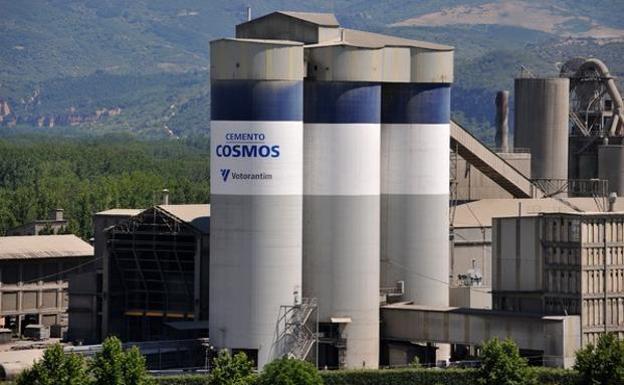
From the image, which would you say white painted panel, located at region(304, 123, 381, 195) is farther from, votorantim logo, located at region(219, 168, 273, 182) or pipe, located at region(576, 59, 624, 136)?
pipe, located at region(576, 59, 624, 136)

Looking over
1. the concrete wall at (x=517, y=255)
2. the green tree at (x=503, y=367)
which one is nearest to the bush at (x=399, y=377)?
the green tree at (x=503, y=367)

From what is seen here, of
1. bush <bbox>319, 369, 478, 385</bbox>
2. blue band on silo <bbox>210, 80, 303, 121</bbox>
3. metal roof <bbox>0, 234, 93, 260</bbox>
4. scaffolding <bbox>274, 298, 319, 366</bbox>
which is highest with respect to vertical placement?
blue band on silo <bbox>210, 80, 303, 121</bbox>

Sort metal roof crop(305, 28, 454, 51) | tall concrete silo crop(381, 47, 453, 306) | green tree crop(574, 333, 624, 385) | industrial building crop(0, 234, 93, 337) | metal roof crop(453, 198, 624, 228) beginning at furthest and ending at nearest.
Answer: industrial building crop(0, 234, 93, 337)
metal roof crop(453, 198, 624, 228)
tall concrete silo crop(381, 47, 453, 306)
metal roof crop(305, 28, 454, 51)
green tree crop(574, 333, 624, 385)

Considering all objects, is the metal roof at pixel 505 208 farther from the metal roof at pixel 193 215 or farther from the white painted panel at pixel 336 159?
the white painted panel at pixel 336 159

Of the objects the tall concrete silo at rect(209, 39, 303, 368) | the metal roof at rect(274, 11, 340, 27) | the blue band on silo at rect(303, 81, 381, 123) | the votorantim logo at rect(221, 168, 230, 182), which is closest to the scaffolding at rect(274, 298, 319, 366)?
the tall concrete silo at rect(209, 39, 303, 368)

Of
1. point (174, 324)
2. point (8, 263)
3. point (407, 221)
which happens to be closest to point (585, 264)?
point (407, 221)

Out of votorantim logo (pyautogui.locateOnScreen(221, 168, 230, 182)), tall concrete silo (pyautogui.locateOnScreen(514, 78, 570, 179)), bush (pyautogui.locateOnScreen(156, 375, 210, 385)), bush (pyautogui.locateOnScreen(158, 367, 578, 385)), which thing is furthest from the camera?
tall concrete silo (pyautogui.locateOnScreen(514, 78, 570, 179))

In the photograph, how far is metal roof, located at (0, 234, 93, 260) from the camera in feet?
358

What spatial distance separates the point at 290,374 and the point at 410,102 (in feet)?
57.8

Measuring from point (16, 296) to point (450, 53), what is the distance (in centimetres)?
2782

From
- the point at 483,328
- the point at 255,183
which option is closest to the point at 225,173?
the point at 255,183

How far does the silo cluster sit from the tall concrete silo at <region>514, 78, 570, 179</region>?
28759 mm

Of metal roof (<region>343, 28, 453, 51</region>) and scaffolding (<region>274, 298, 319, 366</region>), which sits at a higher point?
metal roof (<region>343, 28, 453, 51</region>)

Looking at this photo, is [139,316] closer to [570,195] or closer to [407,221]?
[407,221]
